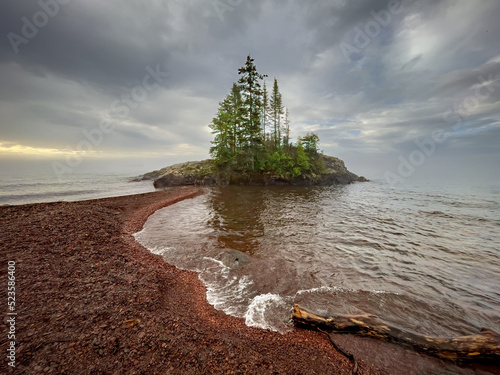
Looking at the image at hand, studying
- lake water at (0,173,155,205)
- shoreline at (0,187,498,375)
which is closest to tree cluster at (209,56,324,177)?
lake water at (0,173,155,205)

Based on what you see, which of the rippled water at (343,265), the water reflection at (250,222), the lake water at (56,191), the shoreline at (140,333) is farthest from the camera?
the lake water at (56,191)

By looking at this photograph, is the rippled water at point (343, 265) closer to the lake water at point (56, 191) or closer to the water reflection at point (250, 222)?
the water reflection at point (250, 222)

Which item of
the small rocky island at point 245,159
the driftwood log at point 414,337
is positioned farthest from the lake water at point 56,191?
the driftwood log at point 414,337

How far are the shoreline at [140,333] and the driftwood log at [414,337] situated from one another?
195mm

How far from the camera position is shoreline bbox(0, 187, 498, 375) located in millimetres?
3822

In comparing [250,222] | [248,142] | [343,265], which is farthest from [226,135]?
[343,265]

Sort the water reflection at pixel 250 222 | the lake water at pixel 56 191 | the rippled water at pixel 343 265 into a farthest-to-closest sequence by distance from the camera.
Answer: the lake water at pixel 56 191 < the water reflection at pixel 250 222 < the rippled water at pixel 343 265

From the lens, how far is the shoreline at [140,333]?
3.82 m

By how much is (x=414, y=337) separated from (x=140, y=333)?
271 inches

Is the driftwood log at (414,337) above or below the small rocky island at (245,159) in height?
below

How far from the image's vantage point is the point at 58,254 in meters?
8.29

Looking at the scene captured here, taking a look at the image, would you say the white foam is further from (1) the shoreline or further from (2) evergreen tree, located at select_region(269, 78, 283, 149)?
(2) evergreen tree, located at select_region(269, 78, 283, 149)

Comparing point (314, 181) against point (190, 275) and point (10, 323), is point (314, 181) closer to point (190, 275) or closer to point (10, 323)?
point (190, 275)

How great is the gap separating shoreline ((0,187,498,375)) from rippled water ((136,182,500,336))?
0.87 metres
